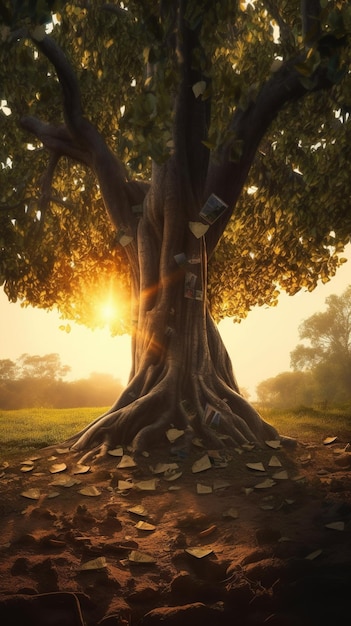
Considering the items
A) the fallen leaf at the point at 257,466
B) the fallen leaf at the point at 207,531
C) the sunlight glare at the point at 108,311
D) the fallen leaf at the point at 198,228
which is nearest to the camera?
the fallen leaf at the point at 207,531

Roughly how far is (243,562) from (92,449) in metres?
4.49

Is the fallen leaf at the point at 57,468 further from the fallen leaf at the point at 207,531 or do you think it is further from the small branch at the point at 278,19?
the small branch at the point at 278,19

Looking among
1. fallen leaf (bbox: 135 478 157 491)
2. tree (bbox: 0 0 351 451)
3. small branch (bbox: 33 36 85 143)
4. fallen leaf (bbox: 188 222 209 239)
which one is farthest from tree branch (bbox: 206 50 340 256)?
fallen leaf (bbox: 135 478 157 491)

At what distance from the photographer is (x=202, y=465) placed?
6688mm

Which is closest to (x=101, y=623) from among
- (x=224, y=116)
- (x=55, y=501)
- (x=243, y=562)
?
(x=243, y=562)

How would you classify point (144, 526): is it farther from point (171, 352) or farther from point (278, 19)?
point (278, 19)

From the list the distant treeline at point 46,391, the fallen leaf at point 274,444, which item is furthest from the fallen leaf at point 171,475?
the distant treeline at point 46,391

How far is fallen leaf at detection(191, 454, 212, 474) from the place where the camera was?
660 centimetres

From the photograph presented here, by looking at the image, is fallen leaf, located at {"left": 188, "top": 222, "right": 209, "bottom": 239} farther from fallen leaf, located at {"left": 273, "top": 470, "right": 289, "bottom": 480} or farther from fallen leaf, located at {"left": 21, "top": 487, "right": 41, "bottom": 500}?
fallen leaf, located at {"left": 21, "top": 487, "right": 41, "bottom": 500}

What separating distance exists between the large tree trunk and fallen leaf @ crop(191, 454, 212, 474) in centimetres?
94

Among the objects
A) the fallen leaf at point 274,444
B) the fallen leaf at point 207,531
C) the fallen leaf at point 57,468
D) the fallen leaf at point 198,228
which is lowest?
the fallen leaf at point 207,531

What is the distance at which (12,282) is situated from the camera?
12320mm

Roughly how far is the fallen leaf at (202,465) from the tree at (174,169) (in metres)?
0.93

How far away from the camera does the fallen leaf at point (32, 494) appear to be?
18.8 feet
